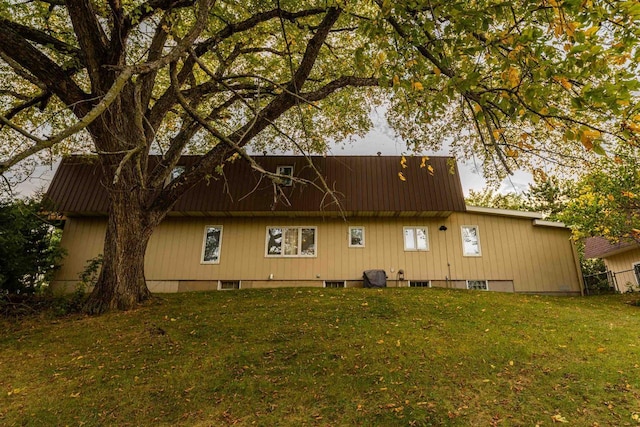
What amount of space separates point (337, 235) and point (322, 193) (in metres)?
1.97

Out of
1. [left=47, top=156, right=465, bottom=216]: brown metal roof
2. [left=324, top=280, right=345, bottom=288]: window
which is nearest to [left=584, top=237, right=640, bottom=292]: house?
[left=47, top=156, right=465, bottom=216]: brown metal roof

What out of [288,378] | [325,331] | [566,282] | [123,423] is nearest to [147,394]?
[123,423]

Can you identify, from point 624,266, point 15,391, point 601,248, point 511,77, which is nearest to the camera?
point 511,77

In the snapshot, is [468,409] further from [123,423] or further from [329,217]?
[329,217]

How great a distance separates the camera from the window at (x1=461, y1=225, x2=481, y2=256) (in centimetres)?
1408

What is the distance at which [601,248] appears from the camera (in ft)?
63.5

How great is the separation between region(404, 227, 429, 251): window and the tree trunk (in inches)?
394

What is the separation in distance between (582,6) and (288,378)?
16.9 ft

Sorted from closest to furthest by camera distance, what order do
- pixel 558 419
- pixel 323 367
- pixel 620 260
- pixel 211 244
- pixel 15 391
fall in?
pixel 558 419
pixel 15 391
pixel 323 367
pixel 211 244
pixel 620 260

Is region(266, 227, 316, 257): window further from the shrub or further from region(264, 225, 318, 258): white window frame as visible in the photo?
the shrub

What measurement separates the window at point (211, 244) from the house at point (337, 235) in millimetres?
44

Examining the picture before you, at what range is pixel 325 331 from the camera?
6.67m

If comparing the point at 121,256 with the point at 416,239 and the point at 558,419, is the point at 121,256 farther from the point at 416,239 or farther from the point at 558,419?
the point at 416,239

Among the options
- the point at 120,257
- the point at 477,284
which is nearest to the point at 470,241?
the point at 477,284
